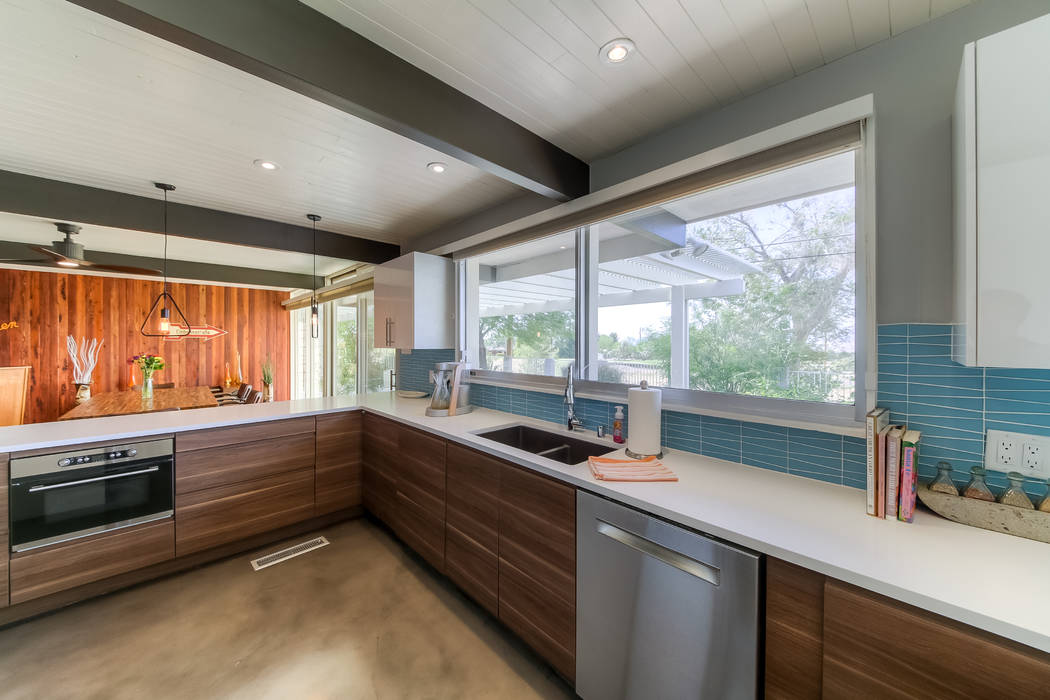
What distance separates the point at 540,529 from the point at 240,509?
80.7 inches

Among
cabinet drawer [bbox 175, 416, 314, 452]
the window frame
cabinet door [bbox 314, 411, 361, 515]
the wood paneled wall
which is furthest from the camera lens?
the wood paneled wall

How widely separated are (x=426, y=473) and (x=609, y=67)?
2.14 m

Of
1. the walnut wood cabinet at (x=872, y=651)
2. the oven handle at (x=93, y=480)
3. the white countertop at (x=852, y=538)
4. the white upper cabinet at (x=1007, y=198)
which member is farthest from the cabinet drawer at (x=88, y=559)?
→ the white upper cabinet at (x=1007, y=198)

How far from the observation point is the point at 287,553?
2.51 meters

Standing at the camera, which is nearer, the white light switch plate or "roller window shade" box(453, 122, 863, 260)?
the white light switch plate

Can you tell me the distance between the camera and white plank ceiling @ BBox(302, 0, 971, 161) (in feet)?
3.93

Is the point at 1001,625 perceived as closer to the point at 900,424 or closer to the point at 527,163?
the point at 900,424

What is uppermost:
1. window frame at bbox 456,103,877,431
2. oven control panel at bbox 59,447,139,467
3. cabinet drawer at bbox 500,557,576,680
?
window frame at bbox 456,103,877,431

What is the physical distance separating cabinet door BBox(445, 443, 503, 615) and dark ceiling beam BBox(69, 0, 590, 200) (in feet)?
4.65

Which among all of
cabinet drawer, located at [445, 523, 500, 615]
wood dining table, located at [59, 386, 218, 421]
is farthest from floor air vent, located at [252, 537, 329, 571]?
wood dining table, located at [59, 386, 218, 421]

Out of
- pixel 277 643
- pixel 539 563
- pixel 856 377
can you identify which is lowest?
pixel 277 643

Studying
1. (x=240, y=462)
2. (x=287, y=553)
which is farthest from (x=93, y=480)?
(x=287, y=553)

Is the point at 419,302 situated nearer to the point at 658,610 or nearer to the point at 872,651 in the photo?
the point at 658,610

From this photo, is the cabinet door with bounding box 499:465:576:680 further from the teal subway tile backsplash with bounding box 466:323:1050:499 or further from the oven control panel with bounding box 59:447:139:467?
the oven control panel with bounding box 59:447:139:467
